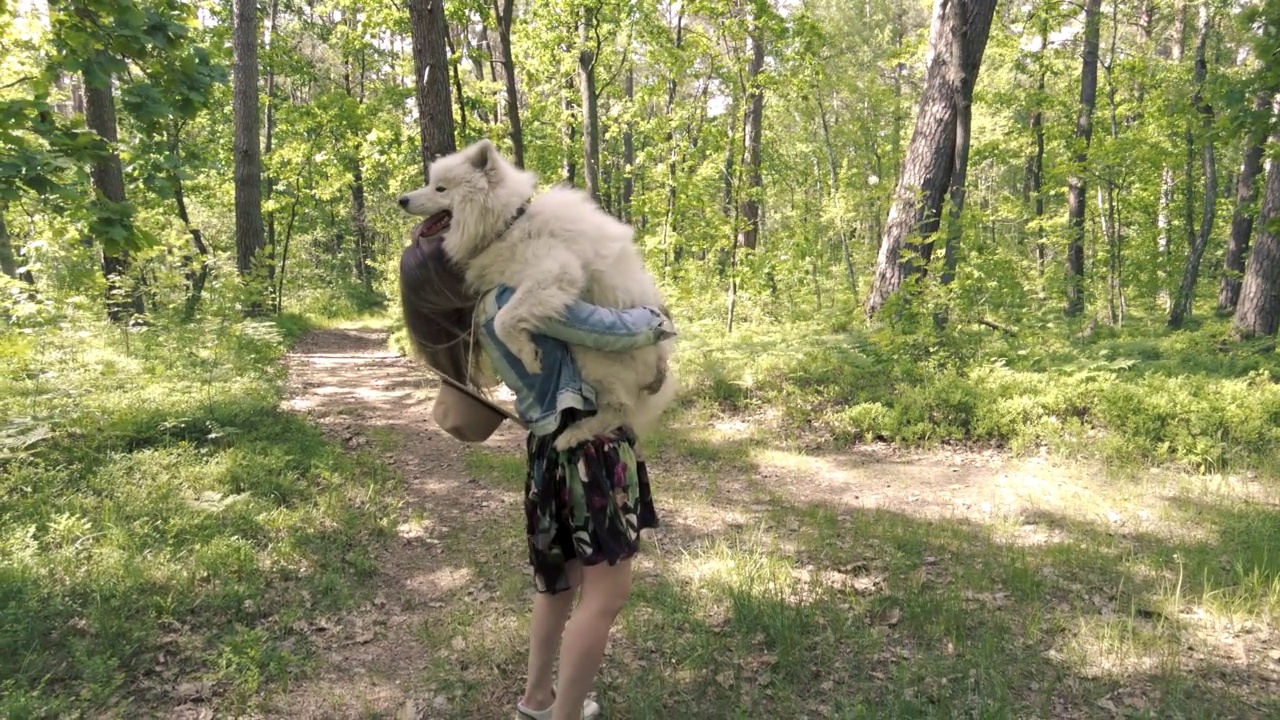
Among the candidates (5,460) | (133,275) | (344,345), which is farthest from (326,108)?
(5,460)

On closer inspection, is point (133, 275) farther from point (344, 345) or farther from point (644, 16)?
point (644, 16)

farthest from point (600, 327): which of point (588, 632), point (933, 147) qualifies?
point (933, 147)

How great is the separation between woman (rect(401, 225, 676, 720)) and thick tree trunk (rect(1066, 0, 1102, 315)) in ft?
38.4

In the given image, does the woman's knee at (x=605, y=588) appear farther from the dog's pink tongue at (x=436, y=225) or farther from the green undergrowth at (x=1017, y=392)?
the green undergrowth at (x=1017, y=392)

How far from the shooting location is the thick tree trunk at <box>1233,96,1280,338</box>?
29.6ft

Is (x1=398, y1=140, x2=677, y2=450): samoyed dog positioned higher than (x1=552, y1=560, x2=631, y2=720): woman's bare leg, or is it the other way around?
(x1=398, y1=140, x2=677, y2=450): samoyed dog

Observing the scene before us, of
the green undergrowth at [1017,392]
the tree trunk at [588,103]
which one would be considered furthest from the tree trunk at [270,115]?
the green undergrowth at [1017,392]

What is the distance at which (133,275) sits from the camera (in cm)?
820

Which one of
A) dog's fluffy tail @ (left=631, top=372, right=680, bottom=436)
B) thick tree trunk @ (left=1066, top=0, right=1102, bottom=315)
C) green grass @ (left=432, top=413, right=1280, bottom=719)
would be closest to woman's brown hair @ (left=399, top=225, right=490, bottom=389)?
dog's fluffy tail @ (left=631, top=372, right=680, bottom=436)

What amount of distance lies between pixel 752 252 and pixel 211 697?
340 inches

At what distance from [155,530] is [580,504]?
311cm

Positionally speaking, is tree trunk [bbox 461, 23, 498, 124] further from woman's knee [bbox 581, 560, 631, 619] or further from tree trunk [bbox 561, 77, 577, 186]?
woman's knee [bbox 581, 560, 631, 619]

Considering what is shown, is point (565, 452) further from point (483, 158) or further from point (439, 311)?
point (483, 158)

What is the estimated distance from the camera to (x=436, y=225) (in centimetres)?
194
